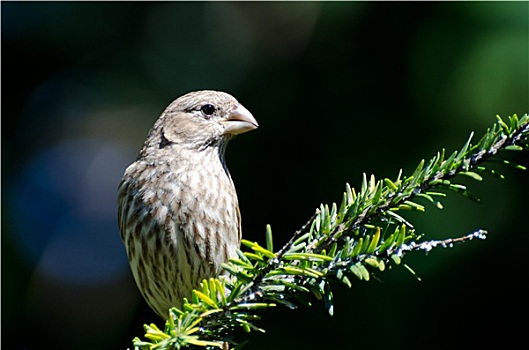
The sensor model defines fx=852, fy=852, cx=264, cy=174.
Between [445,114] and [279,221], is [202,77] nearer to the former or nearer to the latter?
[279,221]

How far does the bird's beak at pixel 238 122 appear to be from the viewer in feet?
11.2

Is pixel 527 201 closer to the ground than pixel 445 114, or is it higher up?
closer to the ground

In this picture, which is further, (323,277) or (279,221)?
(279,221)

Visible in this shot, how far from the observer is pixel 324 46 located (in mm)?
5129

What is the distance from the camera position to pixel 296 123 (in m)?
4.96

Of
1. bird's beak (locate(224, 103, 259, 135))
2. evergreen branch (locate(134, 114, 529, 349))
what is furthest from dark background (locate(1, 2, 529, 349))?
evergreen branch (locate(134, 114, 529, 349))

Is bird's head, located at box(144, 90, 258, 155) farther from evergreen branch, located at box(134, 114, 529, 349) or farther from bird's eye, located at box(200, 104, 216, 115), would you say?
evergreen branch, located at box(134, 114, 529, 349)

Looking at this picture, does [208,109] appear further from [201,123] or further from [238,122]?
[238,122]

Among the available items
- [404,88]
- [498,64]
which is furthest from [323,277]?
[404,88]

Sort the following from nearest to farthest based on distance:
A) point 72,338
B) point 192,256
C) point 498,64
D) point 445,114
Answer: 1. point 192,256
2. point 498,64
3. point 445,114
4. point 72,338

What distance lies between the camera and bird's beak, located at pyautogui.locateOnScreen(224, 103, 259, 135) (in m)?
3.42

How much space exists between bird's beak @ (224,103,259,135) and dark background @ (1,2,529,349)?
1153 mm

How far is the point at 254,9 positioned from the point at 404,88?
1.51 metres

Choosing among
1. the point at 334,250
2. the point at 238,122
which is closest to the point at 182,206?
the point at 238,122
